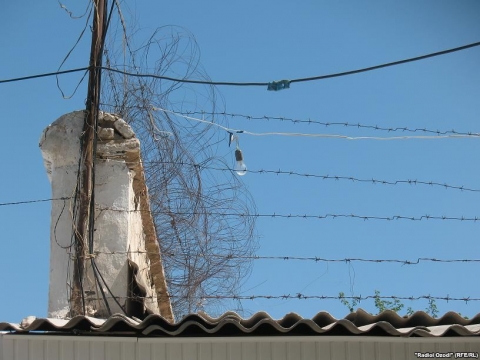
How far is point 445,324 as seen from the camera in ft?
22.1

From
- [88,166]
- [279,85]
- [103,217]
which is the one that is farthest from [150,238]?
[279,85]

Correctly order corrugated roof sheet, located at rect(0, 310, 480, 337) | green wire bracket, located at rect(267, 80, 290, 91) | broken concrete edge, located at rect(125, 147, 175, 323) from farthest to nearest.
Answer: broken concrete edge, located at rect(125, 147, 175, 323)
green wire bracket, located at rect(267, 80, 290, 91)
corrugated roof sheet, located at rect(0, 310, 480, 337)

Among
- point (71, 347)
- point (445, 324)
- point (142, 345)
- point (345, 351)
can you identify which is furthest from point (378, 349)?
point (71, 347)

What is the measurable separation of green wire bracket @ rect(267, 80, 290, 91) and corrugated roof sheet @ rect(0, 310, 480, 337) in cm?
234

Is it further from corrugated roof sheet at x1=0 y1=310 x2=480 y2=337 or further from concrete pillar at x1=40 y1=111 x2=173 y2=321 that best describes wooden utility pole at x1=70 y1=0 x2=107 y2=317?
corrugated roof sheet at x1=0 y1=310 x2=480 y2=337

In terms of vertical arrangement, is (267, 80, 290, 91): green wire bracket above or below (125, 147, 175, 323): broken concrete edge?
above

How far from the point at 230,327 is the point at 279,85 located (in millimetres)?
2511

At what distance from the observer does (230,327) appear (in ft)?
20.7

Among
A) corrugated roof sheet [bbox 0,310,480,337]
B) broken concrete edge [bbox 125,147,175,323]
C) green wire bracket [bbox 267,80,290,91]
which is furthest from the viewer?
broken concrete edge [bbox 125,147,175,323]

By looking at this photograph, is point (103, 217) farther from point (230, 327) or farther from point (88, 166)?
point (230, 327)

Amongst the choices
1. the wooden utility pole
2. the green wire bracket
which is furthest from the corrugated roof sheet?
the green wire bracket

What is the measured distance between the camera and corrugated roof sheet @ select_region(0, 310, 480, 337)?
6117 millimetres

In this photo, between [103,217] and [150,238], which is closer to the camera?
[103,217]

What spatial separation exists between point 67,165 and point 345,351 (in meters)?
3.50
